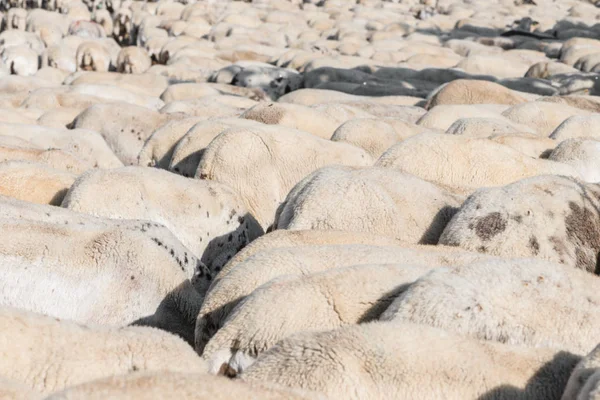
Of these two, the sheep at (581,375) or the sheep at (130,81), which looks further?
the sheep at (130,81)

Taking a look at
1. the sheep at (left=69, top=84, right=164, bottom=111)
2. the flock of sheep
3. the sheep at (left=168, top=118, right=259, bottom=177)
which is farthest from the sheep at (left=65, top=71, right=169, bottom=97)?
the sheep at (left=168, top=118, right=259, bottom=177)

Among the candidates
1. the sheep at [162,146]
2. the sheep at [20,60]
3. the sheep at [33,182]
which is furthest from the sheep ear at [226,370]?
the sheep at [20,60]

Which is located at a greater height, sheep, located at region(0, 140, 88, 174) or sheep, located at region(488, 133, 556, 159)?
sheep, located at region(488, 133, 556, 159)

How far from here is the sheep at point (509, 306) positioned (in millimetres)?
4672

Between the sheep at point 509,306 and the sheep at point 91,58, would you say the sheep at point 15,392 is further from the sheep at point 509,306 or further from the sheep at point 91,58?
the sheep at point 91,58

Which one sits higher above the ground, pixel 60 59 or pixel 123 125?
pixel 123 125

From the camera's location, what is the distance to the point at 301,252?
5570 mm

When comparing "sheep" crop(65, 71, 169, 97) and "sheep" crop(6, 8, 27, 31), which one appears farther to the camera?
"sheep" crop(6, 8, 27, 31)

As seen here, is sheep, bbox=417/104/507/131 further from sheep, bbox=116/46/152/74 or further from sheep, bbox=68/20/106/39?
sheep, bbox=68/20/106/39

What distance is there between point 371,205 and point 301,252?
1668 mm

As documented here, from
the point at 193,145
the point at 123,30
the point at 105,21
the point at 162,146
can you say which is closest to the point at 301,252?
the point at 193,145

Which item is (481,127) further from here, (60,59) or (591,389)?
(60,59)

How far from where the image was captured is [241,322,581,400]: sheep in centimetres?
387

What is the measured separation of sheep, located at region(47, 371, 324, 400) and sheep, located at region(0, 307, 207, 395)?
1.08 metres
